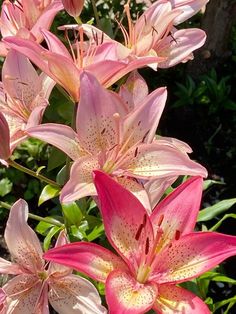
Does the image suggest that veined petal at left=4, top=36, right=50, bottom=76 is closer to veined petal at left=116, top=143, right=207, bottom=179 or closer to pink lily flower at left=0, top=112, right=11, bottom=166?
pink lily flower at left=0, top=112, right=11, bottom=166

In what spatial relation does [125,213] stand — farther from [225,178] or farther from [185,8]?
[225,178]

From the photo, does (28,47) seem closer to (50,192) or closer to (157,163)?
(157,163)

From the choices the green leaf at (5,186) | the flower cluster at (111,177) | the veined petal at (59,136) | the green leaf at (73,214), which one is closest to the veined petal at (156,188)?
the flower cluster at (111,177)

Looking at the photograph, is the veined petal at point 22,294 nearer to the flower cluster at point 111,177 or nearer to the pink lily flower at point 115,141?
the flower cluster at point 111,177

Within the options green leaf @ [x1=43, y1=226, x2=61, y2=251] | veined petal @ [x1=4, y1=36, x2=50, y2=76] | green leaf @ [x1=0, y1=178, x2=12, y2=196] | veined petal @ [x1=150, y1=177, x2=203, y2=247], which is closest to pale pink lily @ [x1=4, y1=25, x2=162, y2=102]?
veined petal @ [x1=4, y1=36, x2=50, y2=76]

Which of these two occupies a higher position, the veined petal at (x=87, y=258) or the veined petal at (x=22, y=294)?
the veined petal at (x=87, y=258)

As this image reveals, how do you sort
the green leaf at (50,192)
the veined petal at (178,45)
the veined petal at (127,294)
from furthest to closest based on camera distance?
the green leaf at (50,192) → the veined petal at (178,45) → the veined petal at (127,294)

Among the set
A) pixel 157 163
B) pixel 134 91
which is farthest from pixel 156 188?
pixel 134 91
